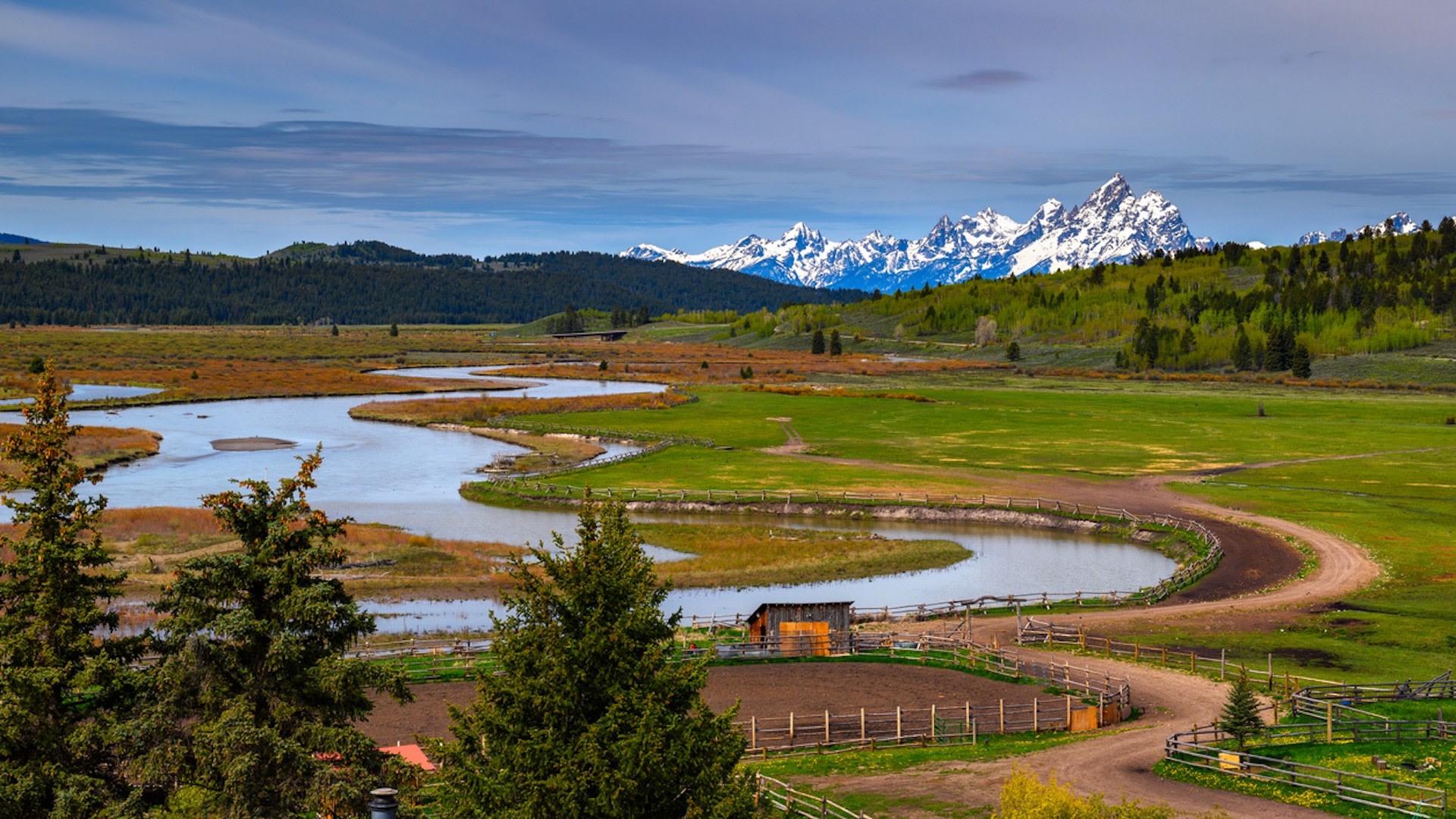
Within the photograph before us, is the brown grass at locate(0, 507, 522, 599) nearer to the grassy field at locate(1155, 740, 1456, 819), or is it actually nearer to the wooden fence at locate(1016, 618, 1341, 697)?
the wooden fence at locate(1016, 618, 1341, 697)

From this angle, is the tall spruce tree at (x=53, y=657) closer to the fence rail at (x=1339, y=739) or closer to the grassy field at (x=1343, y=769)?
the grassy field at (x=1343, y=769)

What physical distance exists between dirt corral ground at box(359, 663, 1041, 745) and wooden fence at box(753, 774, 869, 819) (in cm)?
821

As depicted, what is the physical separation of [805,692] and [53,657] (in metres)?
23.8

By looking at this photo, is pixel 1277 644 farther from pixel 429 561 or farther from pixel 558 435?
pixel 558 435

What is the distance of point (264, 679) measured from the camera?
76.0 ft

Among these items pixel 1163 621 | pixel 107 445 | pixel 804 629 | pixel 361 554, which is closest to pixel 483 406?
pixel 107 445

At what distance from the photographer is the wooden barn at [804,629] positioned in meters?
46.2

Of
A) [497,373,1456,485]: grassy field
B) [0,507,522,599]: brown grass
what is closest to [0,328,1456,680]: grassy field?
[497,373,1456,485]: grassy field

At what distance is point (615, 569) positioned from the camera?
66.1 feet

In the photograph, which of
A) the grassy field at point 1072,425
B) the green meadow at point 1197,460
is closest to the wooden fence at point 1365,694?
the green meadow at point 1197,460

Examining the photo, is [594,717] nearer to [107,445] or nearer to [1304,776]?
[1304,776]

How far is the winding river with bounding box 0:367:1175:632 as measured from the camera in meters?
58.6

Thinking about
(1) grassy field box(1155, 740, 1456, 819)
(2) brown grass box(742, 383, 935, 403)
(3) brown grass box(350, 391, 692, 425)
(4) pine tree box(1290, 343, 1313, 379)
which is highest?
(4) pine tree box(1290, 343, 1313, 379)

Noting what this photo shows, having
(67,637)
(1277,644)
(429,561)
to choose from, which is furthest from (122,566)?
(1277,644)
